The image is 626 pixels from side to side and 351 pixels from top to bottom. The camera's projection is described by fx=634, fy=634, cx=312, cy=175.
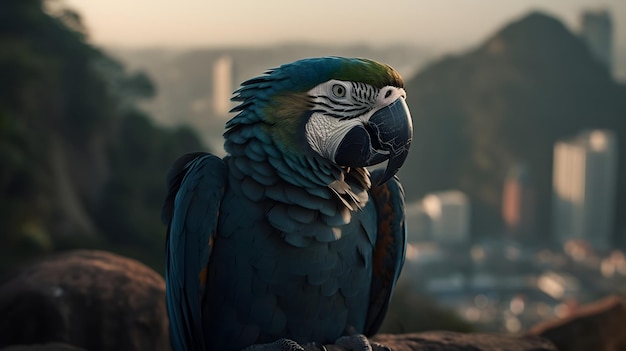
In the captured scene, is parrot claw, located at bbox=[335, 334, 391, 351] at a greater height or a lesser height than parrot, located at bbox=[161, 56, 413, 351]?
lesser

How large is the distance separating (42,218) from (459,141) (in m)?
7.22

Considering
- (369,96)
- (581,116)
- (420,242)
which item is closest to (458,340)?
(369,96)

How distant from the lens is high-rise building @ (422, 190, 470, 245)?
1089 centimetres

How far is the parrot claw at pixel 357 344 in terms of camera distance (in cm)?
200

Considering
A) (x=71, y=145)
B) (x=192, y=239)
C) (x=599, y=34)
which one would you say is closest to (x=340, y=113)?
(x=192, y=239)

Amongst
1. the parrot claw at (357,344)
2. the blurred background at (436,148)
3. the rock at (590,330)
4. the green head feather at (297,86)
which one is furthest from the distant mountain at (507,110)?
the green head feather at (297,86)

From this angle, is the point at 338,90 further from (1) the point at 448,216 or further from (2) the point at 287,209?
(1) the point at 448,216

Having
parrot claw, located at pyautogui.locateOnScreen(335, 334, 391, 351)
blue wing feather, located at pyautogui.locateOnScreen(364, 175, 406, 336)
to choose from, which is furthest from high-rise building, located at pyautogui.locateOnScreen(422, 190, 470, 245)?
parrot claw, located at pyautogui.locateOnScreen(335, 334, 391, 351)

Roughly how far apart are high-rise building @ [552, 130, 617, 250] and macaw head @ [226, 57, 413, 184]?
34.4 feet

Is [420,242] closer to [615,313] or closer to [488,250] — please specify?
[488,250]

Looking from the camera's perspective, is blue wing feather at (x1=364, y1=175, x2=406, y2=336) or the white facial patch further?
blue wing feather at (x1=364, y1=175, x2=406, y2=336)

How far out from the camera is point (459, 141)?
11.7m

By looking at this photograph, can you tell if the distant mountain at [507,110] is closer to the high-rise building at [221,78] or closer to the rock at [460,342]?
the high-rise building at [221,78]

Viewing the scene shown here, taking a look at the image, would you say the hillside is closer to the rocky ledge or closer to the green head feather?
the rocky ledge
